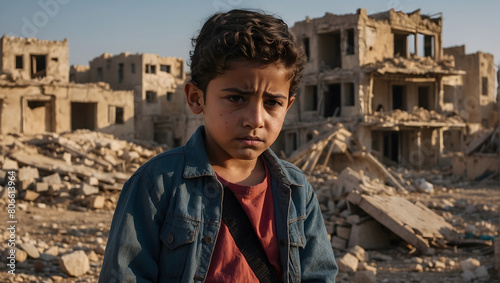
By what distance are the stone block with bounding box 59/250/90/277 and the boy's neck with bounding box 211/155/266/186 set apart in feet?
14.7

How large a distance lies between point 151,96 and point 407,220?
2974 centimetres

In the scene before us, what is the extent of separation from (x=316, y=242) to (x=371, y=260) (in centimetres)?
600

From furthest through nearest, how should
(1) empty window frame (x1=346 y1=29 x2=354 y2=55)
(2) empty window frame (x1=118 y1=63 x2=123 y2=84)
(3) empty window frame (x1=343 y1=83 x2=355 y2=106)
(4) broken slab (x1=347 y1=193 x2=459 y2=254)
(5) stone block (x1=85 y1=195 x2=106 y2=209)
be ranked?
1. (2) empty window frame (x1=118 y1=63 x2=123 y2=84)
2. (3) empty window frame (x1=343 y1=83 x2=355 y2=106)
3. (1) empty window frame (x1=346 y1=29 x2=354 y2=55)
4. (5) stone block (x1=85 y1=195 x2=106 y2=209)
5. (4) broken slab (x1=347 y1=193 x2=459 y2=254)

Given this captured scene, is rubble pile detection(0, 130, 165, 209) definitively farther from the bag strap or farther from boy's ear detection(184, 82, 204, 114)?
the bag strap

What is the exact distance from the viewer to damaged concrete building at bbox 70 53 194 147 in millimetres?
34906

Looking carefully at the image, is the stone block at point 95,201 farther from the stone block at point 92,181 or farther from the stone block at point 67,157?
the stone block at point 67,157

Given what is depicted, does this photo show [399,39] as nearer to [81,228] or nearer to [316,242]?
[81,228]

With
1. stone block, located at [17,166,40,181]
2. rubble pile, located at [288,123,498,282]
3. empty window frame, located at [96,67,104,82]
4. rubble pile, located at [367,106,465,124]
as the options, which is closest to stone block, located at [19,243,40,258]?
rubble pile, located at [288,123,498,282]

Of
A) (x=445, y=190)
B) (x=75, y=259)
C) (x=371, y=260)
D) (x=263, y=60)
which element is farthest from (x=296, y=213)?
(x=445, y=190)

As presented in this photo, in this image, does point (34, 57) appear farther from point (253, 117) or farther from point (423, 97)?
point (253, 117)

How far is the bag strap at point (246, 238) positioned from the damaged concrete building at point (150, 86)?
1272 inches

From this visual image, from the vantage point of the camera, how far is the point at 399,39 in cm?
3170

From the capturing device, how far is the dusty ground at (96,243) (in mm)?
5906

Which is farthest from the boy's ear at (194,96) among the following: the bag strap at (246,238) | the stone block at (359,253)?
the stone block at (359,253)
